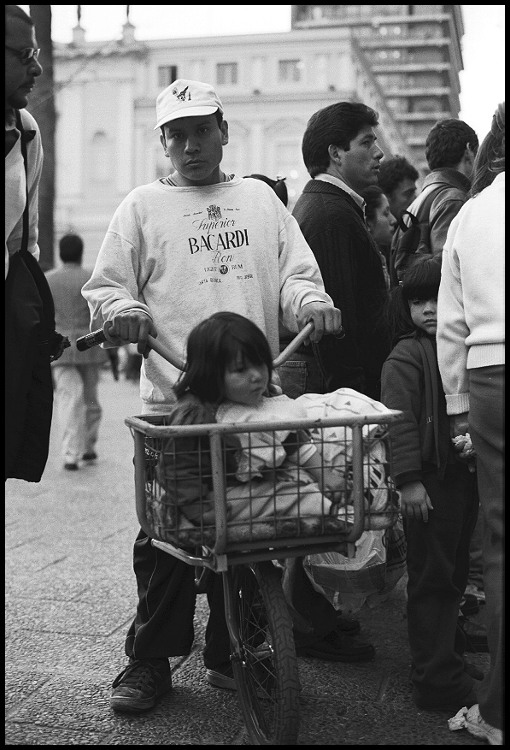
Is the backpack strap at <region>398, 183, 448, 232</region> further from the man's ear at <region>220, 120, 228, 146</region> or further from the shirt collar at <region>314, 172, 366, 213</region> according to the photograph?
the man's ear at <region>220, 120, 228, 146</region>

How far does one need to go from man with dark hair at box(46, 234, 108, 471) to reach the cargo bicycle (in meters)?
6.12

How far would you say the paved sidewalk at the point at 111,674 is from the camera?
10.7ft

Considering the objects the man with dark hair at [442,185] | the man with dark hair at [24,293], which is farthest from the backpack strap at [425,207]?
the man with dark hair at [24,293]

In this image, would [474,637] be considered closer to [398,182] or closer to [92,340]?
[92,340]

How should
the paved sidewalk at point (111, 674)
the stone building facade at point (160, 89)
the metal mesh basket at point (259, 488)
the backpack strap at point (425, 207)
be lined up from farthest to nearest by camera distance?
the stone building facade at point (160, 89) → the backpack strap at point (425, 207) → the paved sidewalk at point (111, 674) → the metal mesh basket at point (259, 488)

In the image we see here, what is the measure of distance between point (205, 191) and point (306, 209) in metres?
0.79

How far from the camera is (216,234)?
3467 millimetres

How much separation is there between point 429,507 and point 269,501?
929 mm

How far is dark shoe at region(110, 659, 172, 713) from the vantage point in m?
3.42

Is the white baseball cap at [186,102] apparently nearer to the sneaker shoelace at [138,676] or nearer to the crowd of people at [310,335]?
the crowd of people at [310,335]

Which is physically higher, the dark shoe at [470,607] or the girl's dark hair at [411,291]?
the girl's dark hair at [411,291]

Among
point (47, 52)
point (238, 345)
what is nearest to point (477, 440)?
point (238, 345)

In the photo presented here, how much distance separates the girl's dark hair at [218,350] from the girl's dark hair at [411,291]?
971 millimetres

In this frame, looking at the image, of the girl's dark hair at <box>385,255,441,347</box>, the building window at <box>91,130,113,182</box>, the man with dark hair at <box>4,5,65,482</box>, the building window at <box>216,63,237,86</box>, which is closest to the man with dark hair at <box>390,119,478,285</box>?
the girl's dark hair at <box>385,255,441,347</box>
